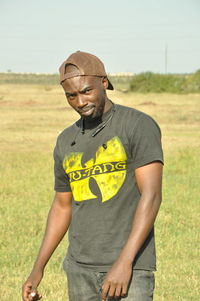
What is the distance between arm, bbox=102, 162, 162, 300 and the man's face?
1.22 feet

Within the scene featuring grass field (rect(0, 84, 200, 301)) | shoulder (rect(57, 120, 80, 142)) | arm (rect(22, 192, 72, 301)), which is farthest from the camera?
grass field (rect(0, 84, 200, 301))

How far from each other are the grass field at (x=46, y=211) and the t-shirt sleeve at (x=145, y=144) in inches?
119

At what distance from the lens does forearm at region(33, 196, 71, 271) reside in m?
3.66

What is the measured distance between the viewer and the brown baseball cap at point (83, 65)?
331 centimetres

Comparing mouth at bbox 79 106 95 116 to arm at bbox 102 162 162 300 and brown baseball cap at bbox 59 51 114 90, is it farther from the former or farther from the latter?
arm at bbox 102 162 162 300

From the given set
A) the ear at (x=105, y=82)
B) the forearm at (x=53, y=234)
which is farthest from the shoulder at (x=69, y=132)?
the forearm at (x=53, y=234)

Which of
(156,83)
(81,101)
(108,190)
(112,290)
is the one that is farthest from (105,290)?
(156,83)

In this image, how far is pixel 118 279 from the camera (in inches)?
121

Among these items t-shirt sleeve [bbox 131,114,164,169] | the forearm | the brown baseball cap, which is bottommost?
the forearm

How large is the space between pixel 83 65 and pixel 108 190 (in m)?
0.60

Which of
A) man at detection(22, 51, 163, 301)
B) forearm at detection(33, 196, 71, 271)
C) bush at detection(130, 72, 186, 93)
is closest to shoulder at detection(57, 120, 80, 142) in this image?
man at detection(22, 51, 163, 301)

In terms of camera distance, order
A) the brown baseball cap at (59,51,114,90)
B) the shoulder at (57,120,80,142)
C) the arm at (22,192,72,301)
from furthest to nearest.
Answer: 1. the arm at (22,192,72,301)
2. the shoulder at (57,120,80,142)
3. the brown baseball cap at (59,51,114,90)

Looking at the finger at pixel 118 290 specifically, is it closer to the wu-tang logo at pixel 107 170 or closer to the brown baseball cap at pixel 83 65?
the wu-tang logo at pixel 107 170

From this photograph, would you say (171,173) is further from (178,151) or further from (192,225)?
(192,225)
